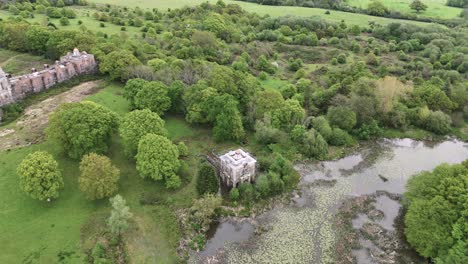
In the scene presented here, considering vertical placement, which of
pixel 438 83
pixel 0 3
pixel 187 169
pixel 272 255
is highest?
pixel 0 3

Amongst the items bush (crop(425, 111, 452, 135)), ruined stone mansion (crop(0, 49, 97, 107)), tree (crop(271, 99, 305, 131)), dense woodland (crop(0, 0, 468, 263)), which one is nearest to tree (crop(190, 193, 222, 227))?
dense woodland (crop(0, 0, 468, 263))

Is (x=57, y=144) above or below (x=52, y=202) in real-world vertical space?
above

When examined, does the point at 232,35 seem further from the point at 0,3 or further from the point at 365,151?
the point at 0,3

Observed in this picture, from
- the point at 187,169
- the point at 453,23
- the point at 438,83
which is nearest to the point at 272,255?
the point at 187,169

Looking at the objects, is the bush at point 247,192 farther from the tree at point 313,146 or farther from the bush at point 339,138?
the bush at point 339,138

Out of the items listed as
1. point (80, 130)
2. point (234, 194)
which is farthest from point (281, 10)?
point (234, 194)

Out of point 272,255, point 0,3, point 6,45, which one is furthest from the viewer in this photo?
point 0,3

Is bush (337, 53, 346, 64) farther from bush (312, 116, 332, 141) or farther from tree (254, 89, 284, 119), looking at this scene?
tree (254, 89, 284, 119)

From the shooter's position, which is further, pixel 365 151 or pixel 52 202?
pixel 365 151

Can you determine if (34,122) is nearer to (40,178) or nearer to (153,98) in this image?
(153,98)
